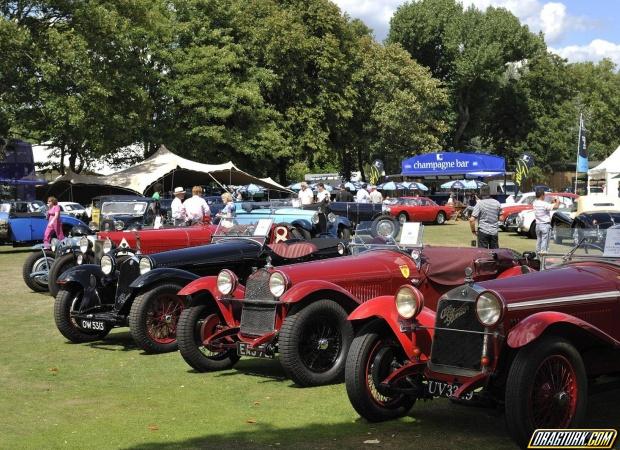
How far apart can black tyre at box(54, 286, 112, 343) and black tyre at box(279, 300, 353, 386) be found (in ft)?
11.9

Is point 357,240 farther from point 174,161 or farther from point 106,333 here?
point 174,161

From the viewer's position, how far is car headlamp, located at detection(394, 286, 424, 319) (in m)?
6.39

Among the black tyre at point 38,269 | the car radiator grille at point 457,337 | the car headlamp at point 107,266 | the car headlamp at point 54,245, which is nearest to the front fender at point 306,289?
the car radiator grille at point 457,337

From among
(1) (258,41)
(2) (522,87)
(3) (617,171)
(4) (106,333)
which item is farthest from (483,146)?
(4) (106,333)

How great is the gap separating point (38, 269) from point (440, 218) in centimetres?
2515

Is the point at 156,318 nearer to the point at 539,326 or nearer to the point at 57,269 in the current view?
the point at 57,269

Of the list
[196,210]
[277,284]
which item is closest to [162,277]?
[277,284]

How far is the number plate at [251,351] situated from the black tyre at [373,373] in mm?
1566

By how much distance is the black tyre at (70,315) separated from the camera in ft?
34.7

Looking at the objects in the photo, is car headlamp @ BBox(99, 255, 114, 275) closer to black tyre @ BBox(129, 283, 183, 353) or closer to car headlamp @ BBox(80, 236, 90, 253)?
black tyre @ BBox(129, 283, 183, 353)

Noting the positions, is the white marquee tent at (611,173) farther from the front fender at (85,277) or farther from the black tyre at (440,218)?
the front fender at (85,277)

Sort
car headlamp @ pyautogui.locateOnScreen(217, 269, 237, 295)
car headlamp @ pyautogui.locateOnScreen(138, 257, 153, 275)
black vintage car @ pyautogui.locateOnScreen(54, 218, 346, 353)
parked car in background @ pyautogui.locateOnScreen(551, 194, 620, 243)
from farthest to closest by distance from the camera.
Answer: parked car in background @ pyautogui.locateOnScreen(551, 194, 620, 243)
car headlamp @ pyautogui.locateOnScreen(138, 257, 153, 275)
black vintage car @ pyautogui.locateOnScreen(54, 218, 346, 353)
car headlamp @ pyautogui.locateOnScreen(217, 269, 237, 295)

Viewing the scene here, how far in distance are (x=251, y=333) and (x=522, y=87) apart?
6205 centimetres

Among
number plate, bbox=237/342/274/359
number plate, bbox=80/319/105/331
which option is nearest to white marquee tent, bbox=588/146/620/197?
number plate, bbox=80/319/105/331
